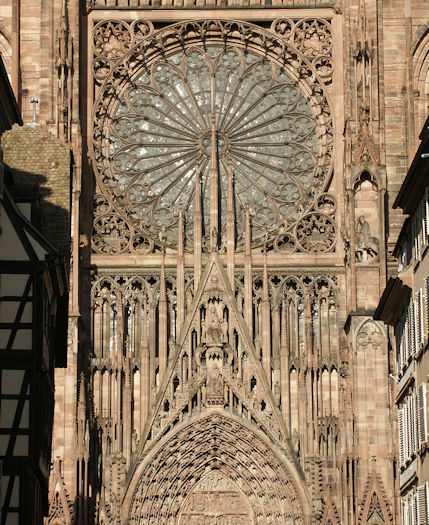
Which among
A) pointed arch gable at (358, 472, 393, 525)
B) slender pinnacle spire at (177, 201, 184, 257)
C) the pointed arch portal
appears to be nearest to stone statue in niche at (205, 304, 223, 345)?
slender pinnacle spire at (177, 201, 184, 257)

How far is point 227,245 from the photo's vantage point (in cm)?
4906

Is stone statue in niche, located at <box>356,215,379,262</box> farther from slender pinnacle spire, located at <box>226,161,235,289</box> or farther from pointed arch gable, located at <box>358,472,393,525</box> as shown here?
pointed arch gable, located at <box>358,472,393,525</box>

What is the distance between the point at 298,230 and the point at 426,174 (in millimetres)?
15903

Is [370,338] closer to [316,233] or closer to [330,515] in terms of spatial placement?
[316,233]

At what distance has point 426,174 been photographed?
33812 millimetres

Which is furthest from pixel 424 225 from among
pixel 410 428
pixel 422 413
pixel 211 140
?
pixel 211 140

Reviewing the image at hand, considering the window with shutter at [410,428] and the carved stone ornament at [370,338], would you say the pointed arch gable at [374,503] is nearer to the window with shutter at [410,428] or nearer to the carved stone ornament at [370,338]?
the carved stone ornament at [370,338]

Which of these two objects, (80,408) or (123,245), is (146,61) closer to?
(123,245)

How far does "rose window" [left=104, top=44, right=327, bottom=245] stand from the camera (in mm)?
50312

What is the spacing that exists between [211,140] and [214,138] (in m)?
0.18

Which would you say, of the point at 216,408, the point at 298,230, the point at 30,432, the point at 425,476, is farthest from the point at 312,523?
the point at 30,432

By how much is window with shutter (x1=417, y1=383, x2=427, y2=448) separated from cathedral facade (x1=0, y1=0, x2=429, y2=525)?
10794 mm

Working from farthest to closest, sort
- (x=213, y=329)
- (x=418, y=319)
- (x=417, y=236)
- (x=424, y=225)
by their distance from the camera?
(x=213, y=329), (x=417, y=236), (x=418, y=319), (x=424, y=225)

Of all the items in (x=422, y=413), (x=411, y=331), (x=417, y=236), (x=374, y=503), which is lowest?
(x=422, y=413)
